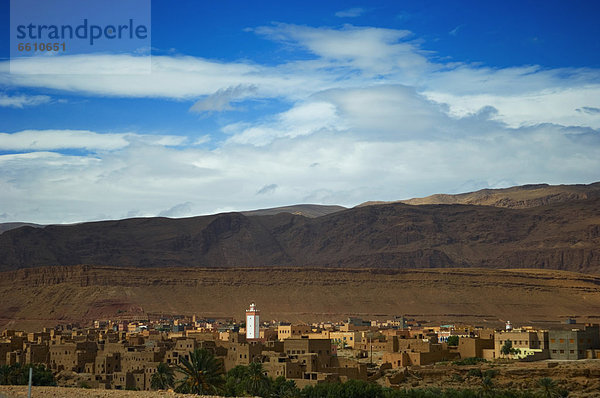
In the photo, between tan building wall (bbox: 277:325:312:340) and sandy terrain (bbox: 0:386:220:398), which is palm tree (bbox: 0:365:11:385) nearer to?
sandy terrain (bbox: 0:386:220:398)

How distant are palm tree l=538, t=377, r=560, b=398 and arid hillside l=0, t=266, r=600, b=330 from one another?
7479 centimetres

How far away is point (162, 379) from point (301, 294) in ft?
299

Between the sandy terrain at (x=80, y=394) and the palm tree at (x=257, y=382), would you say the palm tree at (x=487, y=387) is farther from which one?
the sandy terrain at (x=80, y=394)

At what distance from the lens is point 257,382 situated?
61.2 metres

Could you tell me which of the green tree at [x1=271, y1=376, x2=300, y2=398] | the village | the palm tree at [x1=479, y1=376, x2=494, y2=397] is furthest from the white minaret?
the palm tree at [x1=479, y1=376, x2=494, y2=397]

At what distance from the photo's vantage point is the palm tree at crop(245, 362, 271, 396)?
60.1 meters

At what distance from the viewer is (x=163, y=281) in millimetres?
160625

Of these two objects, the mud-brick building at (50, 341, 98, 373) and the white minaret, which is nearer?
the mud-brick building at (50, 341, 98, 373)

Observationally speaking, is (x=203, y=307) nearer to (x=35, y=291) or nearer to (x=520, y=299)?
(x=35, y=291)

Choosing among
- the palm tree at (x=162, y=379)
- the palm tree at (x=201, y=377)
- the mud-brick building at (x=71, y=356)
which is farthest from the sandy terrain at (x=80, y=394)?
the mud-brick building at (x=71, y=356)

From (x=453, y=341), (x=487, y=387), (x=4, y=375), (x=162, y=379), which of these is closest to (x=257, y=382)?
(x=162, y=379)

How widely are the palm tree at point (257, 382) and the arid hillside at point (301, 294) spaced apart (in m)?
80.6

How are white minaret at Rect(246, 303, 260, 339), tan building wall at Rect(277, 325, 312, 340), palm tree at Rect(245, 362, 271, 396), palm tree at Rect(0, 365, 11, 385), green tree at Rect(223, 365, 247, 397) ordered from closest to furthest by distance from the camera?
1. palm tree at Rect(245, 362, 271, 396)
2. green tree at Rect(223, 365, 247, 397)
3. palm tree at Rect(0, 365, 11, 385)
4. white minaret at Rect(246, 303, 260, 339)
5. tan building wall at Rect(277, 325, 312, 340)

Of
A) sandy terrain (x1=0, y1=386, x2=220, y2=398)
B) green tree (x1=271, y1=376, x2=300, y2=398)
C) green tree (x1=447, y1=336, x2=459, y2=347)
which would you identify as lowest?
green tree (x1=271, y1=376, x2=300, y2=398)
